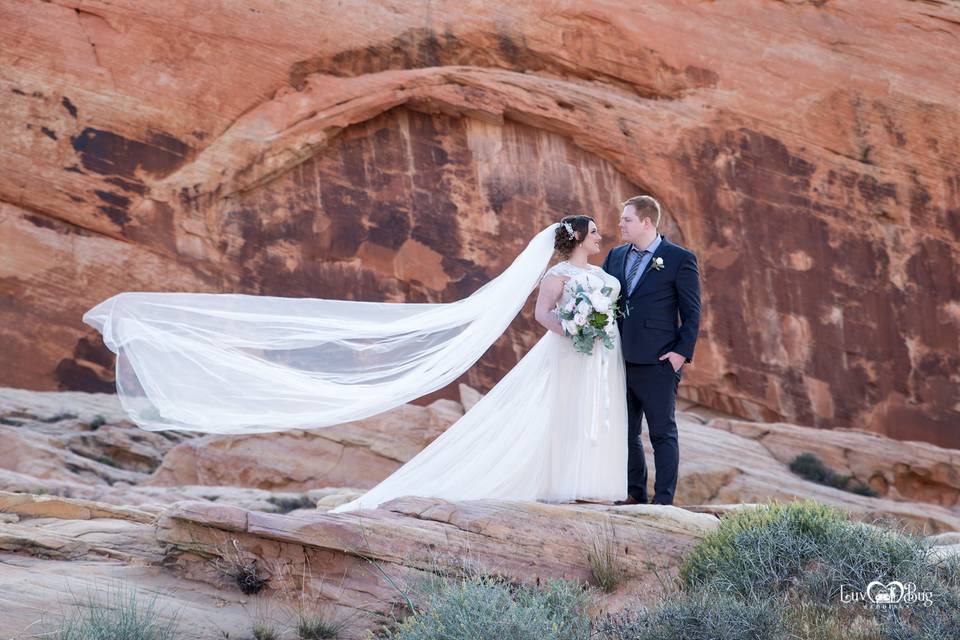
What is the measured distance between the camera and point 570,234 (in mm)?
7699

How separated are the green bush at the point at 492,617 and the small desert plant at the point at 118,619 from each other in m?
1.24

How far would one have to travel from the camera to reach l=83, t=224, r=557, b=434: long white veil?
24.6 feet

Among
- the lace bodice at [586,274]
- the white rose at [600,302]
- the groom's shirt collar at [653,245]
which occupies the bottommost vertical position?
the white rose at [600,302]

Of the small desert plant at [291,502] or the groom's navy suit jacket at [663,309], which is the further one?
the small desert plant at [291,502]

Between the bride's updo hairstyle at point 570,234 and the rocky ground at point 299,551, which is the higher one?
the bride's updo hairstyle at point 570,234

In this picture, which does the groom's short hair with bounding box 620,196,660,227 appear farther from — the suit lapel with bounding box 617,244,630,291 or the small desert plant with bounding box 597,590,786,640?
the small desert plant with bounding box 597,590,786,640

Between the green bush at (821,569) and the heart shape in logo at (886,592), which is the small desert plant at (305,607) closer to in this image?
the green bush at (821,569)

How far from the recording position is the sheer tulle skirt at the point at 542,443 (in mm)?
7305

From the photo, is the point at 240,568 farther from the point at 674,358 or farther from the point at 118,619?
the point at 674,358

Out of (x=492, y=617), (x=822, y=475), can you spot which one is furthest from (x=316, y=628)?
(x=822, y=475)

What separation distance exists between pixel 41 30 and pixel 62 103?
4.89 ft

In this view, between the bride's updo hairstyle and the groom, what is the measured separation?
0.32 metres

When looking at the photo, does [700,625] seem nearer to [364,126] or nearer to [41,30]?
[364,126]

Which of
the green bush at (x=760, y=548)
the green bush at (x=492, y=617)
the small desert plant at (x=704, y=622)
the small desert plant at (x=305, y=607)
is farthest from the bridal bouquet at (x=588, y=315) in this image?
the small desert plant at (x=305, y=607)
